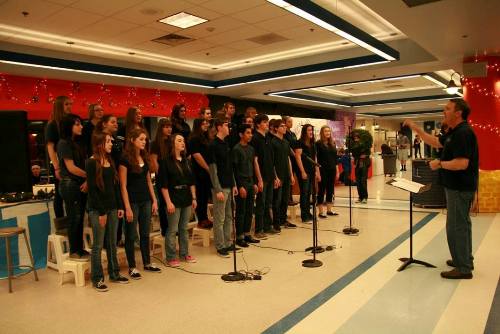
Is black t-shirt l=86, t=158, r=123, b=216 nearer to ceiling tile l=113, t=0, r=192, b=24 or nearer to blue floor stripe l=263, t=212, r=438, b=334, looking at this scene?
blue floor stripe l=263, t=212, r=438, b=334

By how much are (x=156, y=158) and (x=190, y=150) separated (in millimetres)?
615

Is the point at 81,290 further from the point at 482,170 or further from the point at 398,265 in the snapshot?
the point at 482,170

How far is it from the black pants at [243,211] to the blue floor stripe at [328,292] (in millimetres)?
1562

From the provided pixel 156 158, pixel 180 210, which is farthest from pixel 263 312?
pixel 156 158

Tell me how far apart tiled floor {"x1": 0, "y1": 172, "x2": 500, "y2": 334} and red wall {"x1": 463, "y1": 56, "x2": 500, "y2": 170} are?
294 centimetres

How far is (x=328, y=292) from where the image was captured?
→ 11.5 ft

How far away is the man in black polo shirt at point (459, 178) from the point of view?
3563mm

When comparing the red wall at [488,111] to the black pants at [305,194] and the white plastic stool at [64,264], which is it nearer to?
the black pants at [305,194]

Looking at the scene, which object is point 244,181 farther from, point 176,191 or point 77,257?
point 77,257

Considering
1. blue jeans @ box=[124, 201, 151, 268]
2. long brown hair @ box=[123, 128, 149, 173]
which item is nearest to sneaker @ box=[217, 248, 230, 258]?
blue jeans @ box=[124, 201, 151, 268]

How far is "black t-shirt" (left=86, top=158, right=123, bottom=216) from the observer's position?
12.0 ft

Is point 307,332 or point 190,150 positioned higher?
point 190,150

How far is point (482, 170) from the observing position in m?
7.29

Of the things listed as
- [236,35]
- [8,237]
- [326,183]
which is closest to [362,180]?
[326,183]
